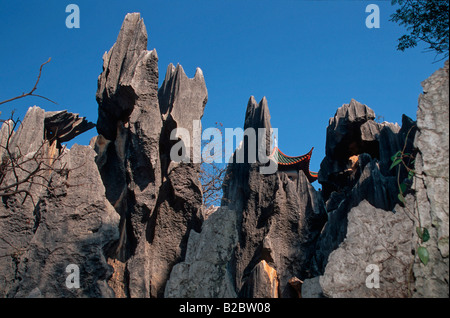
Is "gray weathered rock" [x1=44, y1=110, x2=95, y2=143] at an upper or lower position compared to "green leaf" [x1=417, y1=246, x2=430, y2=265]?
upper

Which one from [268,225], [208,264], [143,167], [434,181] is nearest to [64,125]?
[143,167]

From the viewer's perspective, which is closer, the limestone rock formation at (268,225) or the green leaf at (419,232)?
the green leaf at (419,232)

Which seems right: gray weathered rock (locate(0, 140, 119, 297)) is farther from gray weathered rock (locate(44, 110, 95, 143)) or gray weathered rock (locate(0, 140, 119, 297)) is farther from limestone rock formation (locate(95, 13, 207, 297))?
gray weathered rock (locate(44, 110, 95, 143))

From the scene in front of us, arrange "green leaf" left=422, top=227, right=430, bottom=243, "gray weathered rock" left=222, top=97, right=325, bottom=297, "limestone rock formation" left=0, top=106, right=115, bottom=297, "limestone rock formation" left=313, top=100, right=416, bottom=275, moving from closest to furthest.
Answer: "green leaf" left=422, top=227, right=430, bottom=243 → "limestone rock formation" left=0, top=106, right=115, bottom=297 → "gray weathered rock" left=222, top=97, right=325, bottom=297 → "limestone rock formation" left=313, top=100, right=416, bottom=275

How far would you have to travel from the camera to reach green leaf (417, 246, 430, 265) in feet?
15.2

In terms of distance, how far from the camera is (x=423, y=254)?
15.3 ft

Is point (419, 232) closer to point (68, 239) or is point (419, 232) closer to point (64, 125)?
point (68, 239)

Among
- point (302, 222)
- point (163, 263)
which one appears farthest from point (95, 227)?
point (302, 222)

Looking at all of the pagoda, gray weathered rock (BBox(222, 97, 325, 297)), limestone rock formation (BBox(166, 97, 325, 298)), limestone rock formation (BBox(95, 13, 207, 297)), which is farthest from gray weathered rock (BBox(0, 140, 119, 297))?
the pagoda

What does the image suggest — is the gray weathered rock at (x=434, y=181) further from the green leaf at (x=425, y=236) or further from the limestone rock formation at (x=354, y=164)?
the limestone rock formation at (x=354, y=164)

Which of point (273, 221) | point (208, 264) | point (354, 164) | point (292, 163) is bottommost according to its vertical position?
point (208, 264)

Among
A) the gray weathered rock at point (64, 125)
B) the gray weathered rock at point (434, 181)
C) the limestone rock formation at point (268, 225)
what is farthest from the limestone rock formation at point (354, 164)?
the gray weathered rock at point (64, 125)

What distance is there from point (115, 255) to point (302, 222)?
3.54m

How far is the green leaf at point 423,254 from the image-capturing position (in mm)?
4625
